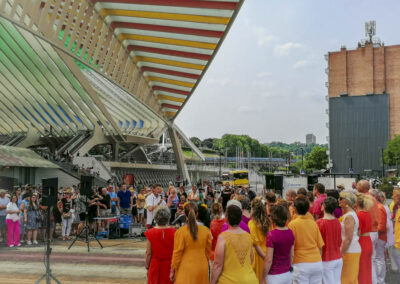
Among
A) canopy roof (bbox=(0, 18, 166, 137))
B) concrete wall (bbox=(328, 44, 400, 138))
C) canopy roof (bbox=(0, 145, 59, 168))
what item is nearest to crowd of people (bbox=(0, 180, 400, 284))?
canopy roof (bbox=(0, 18, 166, 137))

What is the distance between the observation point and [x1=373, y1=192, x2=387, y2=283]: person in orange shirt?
6.59 m

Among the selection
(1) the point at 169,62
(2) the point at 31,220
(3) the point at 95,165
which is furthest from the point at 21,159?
(2) the point at 31,220

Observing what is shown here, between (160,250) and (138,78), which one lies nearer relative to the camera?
(160,250)

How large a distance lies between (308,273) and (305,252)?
257 millimetres

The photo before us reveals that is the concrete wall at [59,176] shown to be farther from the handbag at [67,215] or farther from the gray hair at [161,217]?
the gray hair at [161,217]

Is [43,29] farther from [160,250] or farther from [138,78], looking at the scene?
[160,250]

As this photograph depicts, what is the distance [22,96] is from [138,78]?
606 inches

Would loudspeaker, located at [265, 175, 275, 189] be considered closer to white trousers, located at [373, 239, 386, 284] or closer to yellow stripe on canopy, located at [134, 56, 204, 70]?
white trousers, located at [373, 239, 386, 284]

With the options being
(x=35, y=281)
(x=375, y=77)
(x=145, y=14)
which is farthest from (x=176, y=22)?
(x=375, y=77)

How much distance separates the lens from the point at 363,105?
2334 inches

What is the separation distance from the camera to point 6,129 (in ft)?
135

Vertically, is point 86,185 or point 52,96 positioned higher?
point 52,96

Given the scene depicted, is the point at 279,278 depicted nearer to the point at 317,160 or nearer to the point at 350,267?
the point at 350,267

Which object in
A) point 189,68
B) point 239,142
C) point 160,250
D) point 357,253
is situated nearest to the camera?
point 160,250
